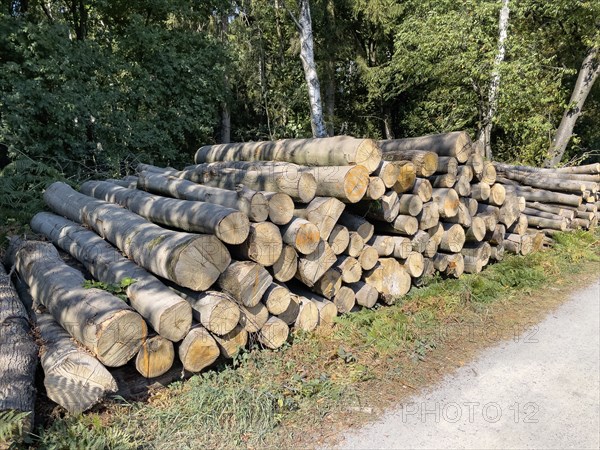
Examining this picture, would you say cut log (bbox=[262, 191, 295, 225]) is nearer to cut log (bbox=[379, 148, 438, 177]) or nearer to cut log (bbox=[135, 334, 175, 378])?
cut log (bbox=[135, 334, 175, 378])

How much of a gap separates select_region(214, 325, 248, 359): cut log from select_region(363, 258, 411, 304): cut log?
2079 mm

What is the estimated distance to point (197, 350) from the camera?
3.68 metres

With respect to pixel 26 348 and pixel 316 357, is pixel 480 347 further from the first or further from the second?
pixel 26 348

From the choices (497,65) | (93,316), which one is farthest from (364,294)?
(497,65)

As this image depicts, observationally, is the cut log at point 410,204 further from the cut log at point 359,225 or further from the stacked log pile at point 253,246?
the cut log at point 359,225

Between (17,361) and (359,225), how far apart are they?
374 centimetres

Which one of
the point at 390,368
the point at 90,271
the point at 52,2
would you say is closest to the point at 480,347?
the point at 390,368

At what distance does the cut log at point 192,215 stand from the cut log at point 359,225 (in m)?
1.76

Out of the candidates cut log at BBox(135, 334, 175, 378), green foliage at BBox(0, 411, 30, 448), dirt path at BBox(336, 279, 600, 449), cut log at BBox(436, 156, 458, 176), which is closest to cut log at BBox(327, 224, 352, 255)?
dirt path at BBox(336, 279, 600, 449)

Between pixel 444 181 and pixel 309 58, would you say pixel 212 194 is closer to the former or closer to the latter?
pixel 444 181

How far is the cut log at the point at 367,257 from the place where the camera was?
5312mm

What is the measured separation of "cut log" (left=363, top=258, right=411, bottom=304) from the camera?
5.55 meters

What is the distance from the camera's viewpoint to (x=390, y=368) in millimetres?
4156

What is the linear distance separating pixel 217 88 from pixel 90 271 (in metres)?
10.6
